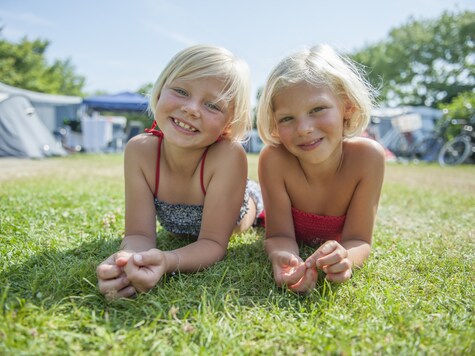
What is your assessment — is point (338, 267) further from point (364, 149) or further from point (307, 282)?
point (364, 149)

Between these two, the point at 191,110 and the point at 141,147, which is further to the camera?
the point at 141,147

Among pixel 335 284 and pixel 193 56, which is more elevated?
pixel 193 56

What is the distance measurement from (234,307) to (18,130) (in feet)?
37.4

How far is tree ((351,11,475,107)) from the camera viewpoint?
3341cm

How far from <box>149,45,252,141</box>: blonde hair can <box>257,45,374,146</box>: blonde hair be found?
4.1 inches

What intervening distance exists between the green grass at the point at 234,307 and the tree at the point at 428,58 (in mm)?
34758

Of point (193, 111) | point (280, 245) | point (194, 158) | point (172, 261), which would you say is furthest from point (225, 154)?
point (172, 261)

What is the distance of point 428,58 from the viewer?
35.6 m

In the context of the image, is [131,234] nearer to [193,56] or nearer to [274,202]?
[274,202]

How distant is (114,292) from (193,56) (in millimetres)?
1229

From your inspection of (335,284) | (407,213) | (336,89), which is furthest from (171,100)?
(407,213)

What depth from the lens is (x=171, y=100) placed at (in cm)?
194

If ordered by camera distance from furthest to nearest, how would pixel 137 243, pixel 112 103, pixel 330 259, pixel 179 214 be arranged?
pixel 112 103 < pixel 179 214 < pixel 137 243 < pixel 330 259

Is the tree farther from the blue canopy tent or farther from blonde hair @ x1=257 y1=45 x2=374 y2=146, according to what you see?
blonde hair @ x1=257 y1=45 x2=374 y2=146
